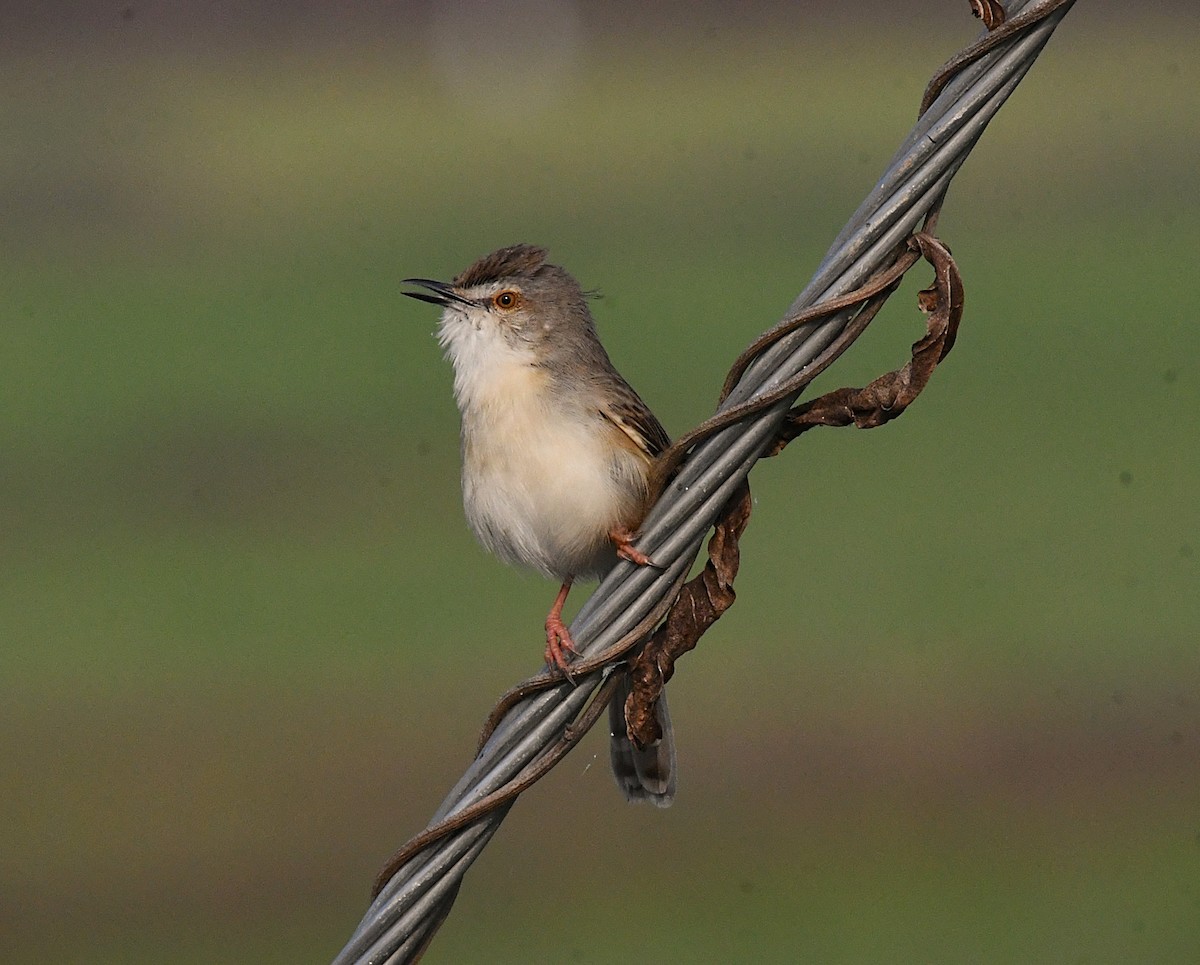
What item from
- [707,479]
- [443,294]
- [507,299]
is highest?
[443,294]

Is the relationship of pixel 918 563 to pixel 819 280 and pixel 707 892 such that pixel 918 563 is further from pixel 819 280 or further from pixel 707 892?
pixel 819 280

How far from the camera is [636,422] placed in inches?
216

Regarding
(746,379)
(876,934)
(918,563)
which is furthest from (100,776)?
(746,379)

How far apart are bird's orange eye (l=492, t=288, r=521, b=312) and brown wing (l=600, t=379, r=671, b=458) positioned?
30.4 inches

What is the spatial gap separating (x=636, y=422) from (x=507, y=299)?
39.0 inches

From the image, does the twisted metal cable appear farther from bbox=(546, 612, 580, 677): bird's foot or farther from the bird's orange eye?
the bird's orange eye

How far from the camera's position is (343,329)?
32781mm

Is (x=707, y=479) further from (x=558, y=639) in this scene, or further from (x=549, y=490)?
(x=549, y=490)

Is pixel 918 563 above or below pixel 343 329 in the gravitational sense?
below

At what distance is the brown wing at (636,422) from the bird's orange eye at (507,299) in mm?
772

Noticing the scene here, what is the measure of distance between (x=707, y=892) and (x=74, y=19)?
46.5 m

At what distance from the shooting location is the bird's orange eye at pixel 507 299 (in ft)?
20.2

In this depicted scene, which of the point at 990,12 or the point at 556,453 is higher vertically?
the point at 990,12

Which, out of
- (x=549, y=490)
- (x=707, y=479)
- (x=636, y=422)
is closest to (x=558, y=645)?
(x=707, y=479)
